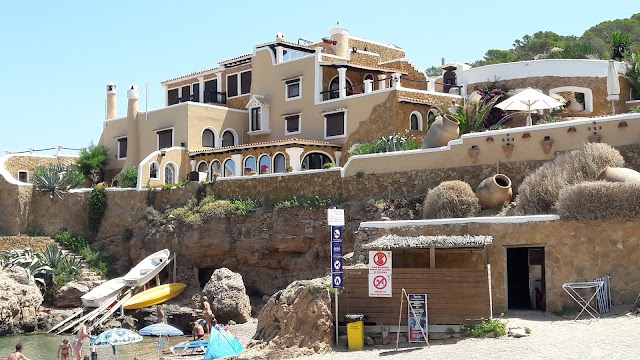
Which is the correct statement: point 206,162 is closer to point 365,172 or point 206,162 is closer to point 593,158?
point 365,172

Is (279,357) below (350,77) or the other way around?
below

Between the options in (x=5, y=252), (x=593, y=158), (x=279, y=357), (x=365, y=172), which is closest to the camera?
(x=279, y=357)

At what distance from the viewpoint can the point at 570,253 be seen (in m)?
21.8

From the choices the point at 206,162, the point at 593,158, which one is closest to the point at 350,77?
the point at 206,162

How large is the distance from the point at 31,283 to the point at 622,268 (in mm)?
25896

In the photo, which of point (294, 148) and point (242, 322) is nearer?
point (242, 322)

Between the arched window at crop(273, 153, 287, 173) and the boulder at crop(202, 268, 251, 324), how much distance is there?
10.0 meters

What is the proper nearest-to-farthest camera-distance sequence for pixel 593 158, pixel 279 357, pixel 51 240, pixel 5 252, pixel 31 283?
pixel 279 357, pixel 593 158, pixel 31 283, pixel 5 252, pixel 51 240

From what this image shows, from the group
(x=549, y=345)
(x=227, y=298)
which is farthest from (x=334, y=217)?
(x=227, y=298)

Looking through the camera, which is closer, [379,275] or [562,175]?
[379,275]

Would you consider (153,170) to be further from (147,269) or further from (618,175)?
(618,175)

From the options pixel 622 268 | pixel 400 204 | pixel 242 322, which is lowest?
pixel 242 322

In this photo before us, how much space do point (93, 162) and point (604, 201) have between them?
3706cm

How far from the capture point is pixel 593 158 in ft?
83.4
